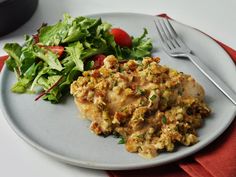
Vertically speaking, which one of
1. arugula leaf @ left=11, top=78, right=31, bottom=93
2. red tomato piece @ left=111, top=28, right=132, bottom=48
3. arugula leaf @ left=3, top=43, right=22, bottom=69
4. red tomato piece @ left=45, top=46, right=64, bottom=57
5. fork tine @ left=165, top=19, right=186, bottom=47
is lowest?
arugula leaf @ left=11, top=78, right=31, bottom=93

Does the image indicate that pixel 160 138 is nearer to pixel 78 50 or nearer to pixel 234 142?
pixel 234 142

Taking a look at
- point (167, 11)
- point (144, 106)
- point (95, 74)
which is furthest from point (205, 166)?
point (167, 11)

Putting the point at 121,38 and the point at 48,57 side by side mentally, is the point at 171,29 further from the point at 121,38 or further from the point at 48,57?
the point at 48,57

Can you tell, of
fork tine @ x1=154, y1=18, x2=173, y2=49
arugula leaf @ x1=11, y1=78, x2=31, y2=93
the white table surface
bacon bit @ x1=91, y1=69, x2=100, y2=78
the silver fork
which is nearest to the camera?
bacon bit @ x1=91, y1=69, x2=100, y2=78

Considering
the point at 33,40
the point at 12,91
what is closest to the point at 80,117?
the point at 12,91

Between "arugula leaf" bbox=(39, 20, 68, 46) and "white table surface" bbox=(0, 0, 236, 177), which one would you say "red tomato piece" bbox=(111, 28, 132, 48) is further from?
"white table surface" bbox=(0, 0, 236, 177)

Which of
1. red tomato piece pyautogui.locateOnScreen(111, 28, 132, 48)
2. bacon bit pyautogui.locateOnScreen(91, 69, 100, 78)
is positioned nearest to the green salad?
red tomato piece pyautogui.locateOnScreen(111, 28, 132, 48)

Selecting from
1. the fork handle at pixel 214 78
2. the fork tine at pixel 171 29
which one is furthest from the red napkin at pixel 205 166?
the fork tine at pixel 171 29

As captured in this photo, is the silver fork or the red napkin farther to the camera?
the silver fork
